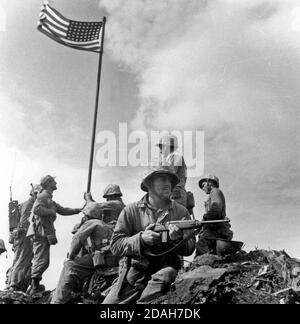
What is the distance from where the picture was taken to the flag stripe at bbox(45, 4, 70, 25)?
12.0 meters

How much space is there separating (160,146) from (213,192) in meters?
1.50

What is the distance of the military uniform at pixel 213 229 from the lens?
282 inches

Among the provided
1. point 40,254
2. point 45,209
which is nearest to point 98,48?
point 45,209

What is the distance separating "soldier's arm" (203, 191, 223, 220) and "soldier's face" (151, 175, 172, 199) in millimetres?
2831

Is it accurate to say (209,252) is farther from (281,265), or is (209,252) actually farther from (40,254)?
(40,254)

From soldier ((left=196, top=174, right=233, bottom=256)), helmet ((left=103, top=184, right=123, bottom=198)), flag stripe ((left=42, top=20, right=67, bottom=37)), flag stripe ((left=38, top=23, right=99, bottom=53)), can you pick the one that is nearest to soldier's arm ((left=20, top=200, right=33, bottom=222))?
helmet ((left=103, top=184, right=123, bottom=198))

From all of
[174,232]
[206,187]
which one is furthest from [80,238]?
[174,232]

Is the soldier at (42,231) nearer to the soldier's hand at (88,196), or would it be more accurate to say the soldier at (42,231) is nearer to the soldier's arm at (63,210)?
the soldier's arm at (63,210)

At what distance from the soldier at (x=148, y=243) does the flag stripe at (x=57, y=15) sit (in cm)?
917

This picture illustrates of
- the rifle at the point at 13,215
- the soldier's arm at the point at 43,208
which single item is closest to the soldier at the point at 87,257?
the soldier's arm at the point at 43,208

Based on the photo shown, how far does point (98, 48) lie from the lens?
41.3 ft

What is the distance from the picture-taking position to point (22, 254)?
10.3 m

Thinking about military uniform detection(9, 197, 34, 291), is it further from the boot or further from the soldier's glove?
the soldier's glove

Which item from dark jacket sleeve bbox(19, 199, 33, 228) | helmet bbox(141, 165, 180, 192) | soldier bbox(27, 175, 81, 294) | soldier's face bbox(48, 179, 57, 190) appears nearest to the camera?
helmet bbox(141, 165, 180, 192)
